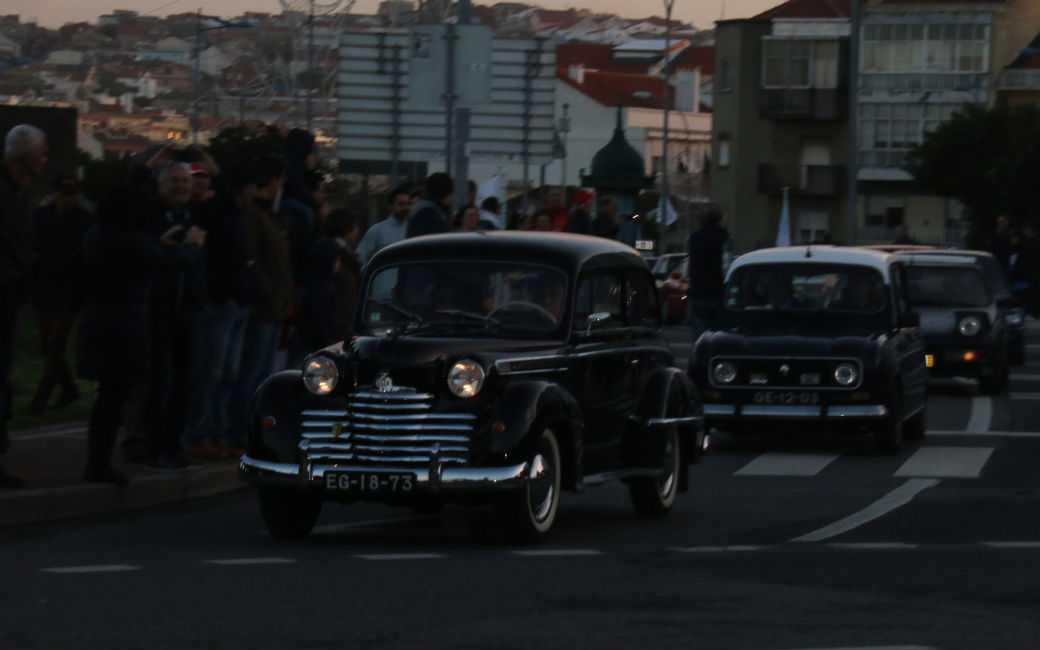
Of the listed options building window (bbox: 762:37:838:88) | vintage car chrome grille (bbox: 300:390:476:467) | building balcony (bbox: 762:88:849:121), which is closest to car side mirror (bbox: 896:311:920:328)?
vintage car chrome grille (bbox: 300:390:476:467)

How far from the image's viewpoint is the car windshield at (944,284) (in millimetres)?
25172

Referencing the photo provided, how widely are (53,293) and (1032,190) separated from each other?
206ft

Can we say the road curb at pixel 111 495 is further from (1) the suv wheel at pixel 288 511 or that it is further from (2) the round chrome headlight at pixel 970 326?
(2) the round chrome headlight at pixel 970 326

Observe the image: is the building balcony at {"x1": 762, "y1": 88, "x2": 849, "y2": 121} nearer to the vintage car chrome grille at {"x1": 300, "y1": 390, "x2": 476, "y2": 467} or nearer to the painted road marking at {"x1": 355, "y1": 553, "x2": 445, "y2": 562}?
the vintage car chrome grille at {"x1": 300, "y1": 390, "x2": 476, "y2": 467}

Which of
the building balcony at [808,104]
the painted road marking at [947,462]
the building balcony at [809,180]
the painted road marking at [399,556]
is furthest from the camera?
the building balcony at [808,104]

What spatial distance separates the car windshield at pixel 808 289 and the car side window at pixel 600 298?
608cm

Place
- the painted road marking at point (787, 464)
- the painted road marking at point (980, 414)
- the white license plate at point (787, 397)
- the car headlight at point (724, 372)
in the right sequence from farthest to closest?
the painted road marking at point (980, 414)
the car headlight at point (724, 372)
the white license plate at point (787, 397)
the painted road marking at point (787, 464)

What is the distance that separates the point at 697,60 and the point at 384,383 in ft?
561

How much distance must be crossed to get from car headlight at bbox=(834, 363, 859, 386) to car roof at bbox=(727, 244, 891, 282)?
1.36 metres

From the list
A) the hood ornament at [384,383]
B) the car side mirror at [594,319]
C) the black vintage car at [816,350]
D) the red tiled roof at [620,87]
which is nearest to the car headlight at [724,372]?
the black vintage car at [816,350]

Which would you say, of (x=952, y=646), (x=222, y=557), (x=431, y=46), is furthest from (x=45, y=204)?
(x=952, y=646)

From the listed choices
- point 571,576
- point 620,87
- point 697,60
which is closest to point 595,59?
point 697,60

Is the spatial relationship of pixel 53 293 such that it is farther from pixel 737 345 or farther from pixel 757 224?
pixel 757 224

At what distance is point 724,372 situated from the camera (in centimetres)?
1820
